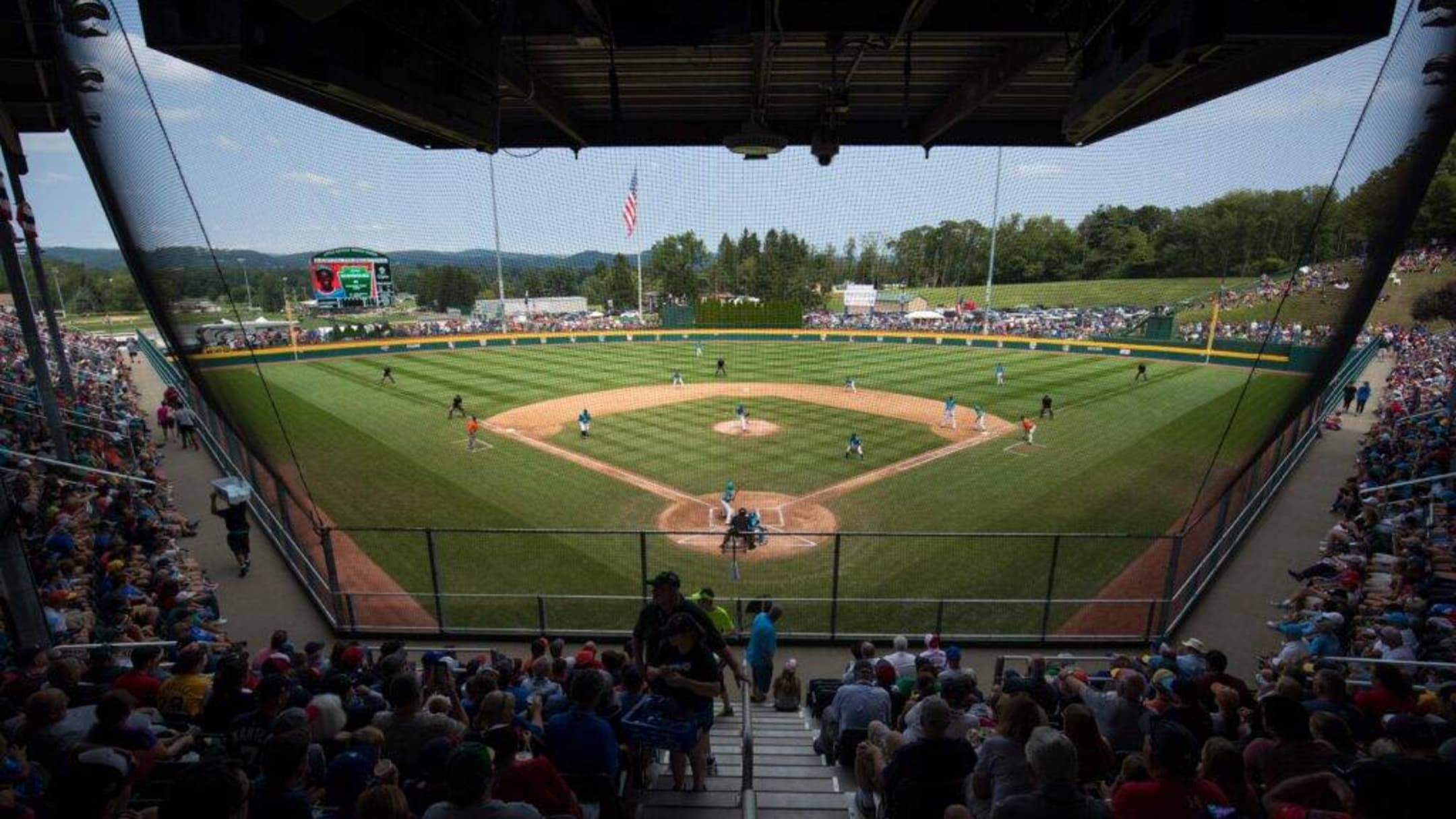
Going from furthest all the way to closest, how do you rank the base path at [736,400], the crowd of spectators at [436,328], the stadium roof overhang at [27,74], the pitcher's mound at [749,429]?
the crowd of spectators at [436,328] → the base path at [736,400] → the pitcher's mound at [749,429] → the stadium roof overhang at [27,74]

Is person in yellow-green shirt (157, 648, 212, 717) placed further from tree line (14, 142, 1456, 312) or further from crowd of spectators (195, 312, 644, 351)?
crowd of spectators (195, 312, 644, 351)

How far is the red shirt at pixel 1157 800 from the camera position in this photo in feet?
9.51

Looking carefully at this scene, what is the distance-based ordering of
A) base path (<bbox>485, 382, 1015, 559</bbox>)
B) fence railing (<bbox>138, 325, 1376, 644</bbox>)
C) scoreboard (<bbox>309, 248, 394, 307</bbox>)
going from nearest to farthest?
fence railing (<bbox>138, 325, 1376, 644</bbox>) < base path (<bbox>485, 382, 1015, 559</bbox>) < scoreboard (<bbox>309, 248, 394, 307</bbox>)

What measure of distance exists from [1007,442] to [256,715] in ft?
71.7

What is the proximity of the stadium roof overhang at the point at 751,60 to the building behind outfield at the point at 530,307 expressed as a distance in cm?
2527

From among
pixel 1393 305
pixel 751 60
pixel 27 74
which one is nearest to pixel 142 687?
pixel 751 60

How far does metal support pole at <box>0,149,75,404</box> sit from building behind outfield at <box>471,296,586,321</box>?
17.3 meters

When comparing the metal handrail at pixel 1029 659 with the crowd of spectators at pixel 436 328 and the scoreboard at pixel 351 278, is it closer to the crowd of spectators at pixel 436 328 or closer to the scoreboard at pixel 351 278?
the crowd of spectators at pixel 436 328

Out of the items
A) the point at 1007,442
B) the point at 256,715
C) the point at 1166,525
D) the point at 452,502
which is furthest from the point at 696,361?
the point at 256,715

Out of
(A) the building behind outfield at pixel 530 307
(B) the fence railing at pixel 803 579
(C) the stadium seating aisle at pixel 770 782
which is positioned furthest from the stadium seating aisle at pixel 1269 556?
(A) the building behind outfield at pixel 530 307

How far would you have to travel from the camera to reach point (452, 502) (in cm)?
1631

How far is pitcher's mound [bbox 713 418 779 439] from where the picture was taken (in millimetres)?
23531

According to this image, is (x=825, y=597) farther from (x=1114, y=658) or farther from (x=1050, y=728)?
(x=1050, y=728)

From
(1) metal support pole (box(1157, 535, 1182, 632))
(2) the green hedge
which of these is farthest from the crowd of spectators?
(1) metal support pole (box(1157, 535, 1182, 632))
